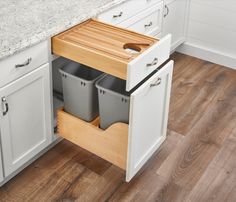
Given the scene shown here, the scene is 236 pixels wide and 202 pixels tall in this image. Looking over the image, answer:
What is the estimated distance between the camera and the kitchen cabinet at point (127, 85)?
1906mm

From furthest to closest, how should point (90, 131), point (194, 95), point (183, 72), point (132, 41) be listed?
point (183, 72)
point (194, 95)
point (90, 131)
point (132, 41)

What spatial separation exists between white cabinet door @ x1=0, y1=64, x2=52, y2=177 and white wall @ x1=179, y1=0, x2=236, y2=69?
1723 millimetres

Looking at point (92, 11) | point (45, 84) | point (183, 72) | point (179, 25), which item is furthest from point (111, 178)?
point (179, 25)

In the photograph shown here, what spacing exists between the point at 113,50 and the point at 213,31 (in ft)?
5.50

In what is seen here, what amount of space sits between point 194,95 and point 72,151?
3.41ft

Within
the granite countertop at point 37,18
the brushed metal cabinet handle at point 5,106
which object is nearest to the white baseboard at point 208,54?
the granite countertop at point 37,18

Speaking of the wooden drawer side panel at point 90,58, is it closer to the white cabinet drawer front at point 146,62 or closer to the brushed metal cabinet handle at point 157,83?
the white cabinet drawer front at point 146,62

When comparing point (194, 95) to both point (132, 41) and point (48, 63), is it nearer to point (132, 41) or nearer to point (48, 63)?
point (132, 41)

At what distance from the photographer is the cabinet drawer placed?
2412 mm

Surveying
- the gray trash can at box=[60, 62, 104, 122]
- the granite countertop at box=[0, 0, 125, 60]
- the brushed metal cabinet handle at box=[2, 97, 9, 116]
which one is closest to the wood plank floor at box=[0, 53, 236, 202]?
the gray trash can at box=[60, 62, 104, 122]

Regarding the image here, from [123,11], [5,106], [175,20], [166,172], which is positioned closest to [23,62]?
[5,106]

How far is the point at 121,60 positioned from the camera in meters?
1.87

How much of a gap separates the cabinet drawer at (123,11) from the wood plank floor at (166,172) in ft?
2.29

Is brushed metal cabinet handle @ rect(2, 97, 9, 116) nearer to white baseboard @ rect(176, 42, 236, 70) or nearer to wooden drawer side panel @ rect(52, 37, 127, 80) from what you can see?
wooden drawer side panel @ rect(52, 37, 127, 80)
